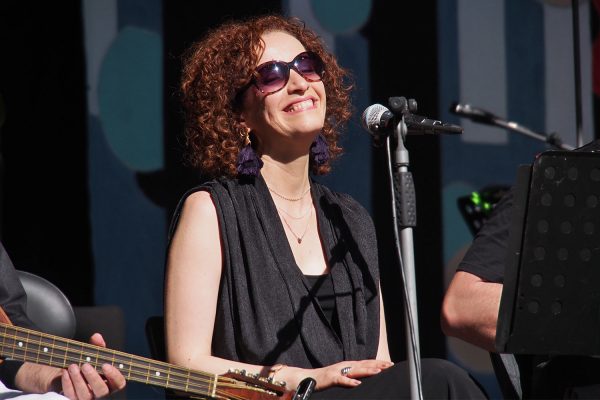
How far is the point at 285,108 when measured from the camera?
3617mm

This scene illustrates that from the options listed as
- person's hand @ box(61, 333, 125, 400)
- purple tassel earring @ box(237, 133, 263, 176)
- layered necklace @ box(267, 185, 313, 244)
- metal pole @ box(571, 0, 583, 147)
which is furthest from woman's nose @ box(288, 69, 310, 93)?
metal pole @ box(571, 0, 583, 147)

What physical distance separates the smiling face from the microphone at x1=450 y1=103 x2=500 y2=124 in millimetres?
1461

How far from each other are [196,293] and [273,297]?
0.27m

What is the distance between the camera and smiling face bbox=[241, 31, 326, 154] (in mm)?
3602

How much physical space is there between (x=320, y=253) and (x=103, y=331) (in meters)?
0.84

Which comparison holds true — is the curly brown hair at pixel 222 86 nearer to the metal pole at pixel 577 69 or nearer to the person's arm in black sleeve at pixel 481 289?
the person's arm in black sleeve at pixel 481 289

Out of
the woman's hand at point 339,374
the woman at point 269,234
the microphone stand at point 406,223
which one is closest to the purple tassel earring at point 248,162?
the woman at point 269,234

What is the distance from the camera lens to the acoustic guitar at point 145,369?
9.60ft

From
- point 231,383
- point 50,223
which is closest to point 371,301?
point 231,383

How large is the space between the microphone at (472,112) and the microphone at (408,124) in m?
2.15

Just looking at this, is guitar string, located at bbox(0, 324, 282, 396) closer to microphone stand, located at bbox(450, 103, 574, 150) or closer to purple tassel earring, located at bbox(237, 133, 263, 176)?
purple tassel earring, located at bbox(237, 133, 263, 176)

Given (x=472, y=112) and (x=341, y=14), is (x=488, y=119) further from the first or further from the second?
(x=341, y=14)

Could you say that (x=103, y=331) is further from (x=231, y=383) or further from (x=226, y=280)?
(x=231, y=383)

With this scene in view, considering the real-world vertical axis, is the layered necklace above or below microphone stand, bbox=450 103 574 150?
below
